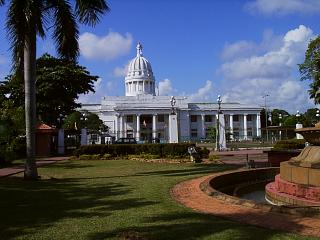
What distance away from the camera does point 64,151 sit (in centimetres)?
3675

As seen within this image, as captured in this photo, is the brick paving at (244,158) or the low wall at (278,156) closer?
the low wall at (278,156)

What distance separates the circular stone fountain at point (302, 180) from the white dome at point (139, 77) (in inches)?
3903

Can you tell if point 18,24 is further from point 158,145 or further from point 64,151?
point 64,151

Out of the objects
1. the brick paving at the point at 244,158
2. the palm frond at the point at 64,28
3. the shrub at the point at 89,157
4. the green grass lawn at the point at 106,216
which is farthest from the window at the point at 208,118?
the green grass lawn at the point at 106,216

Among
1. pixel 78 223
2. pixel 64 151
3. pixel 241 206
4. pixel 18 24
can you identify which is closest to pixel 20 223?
pixel 78 223

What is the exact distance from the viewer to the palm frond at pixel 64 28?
1495 cm

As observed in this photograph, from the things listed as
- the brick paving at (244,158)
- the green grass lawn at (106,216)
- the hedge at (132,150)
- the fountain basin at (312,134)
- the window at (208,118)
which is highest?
the window at (208,118)

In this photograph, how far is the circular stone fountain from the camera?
8734 mm

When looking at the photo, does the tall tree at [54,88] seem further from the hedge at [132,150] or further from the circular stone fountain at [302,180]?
the circular stone fountain at [302,180]

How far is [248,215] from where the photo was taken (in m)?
7.54

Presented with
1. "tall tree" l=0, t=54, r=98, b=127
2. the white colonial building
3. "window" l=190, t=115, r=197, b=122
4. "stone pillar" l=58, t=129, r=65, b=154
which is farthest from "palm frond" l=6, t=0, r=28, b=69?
"window" l=190, t=115, r=197, b=122

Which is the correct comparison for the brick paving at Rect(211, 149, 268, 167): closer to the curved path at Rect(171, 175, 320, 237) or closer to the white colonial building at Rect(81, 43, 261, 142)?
the curved path at Rect(171, 175, 320, 237)

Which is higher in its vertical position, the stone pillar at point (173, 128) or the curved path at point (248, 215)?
the stone pillar at point (173, 128)

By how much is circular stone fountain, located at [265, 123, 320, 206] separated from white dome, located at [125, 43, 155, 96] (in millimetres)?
99144
